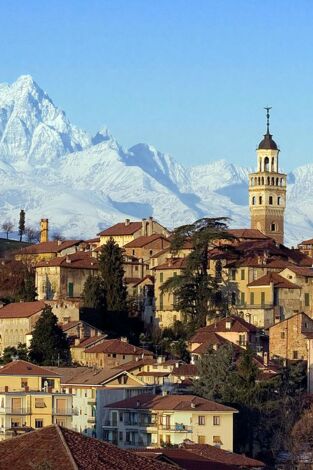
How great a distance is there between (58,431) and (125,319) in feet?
195

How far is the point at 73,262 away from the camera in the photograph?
344 ft

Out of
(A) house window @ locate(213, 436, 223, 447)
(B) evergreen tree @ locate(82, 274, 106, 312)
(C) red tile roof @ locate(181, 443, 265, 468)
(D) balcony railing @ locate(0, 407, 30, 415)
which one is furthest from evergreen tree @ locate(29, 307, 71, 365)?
(C) red tile roof @ locate(181, 443, 265, 468)

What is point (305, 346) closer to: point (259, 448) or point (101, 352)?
point (101, 352)

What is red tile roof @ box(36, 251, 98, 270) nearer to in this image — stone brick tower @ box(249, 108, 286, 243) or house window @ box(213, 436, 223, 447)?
stone brick tower @ box(249, 108, 286, 243)

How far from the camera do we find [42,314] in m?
90.8

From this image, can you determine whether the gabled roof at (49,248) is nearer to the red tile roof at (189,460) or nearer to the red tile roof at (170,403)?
the red tile roof at (170,403)

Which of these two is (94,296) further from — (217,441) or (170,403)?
(217,441)

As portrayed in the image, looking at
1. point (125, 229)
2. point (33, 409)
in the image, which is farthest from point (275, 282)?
point (33, 409)

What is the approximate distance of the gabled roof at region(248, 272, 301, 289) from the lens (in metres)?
98.4

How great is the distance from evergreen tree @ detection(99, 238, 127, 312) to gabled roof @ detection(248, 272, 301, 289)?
6.67 meters

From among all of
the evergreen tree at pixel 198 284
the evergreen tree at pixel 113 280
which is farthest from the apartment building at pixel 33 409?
the evergreen tree at pixel 113 280

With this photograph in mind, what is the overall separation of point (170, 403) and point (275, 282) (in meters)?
27.4

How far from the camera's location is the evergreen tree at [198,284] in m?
97.4

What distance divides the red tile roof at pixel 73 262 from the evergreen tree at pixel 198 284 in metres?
6.22
